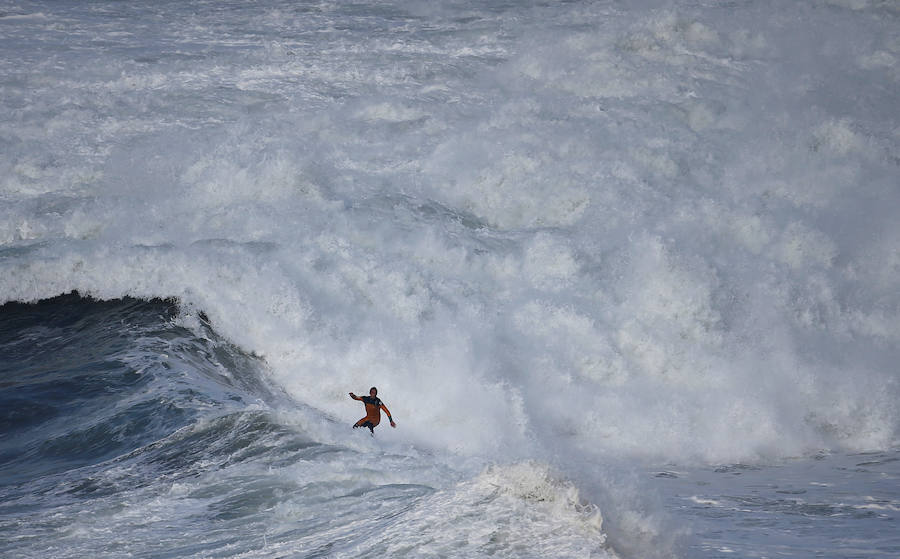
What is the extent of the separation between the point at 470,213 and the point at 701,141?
14.4 feet

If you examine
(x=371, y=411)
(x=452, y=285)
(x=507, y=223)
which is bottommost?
(x=371, y=411)

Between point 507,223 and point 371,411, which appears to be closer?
point 371,411

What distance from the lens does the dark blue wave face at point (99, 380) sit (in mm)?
7738

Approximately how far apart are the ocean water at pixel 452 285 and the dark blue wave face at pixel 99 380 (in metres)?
0.05

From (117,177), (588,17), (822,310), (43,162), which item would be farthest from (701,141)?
(43,162)

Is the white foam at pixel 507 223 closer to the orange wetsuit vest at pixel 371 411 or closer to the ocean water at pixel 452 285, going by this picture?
the ocean water at pixel 452 285

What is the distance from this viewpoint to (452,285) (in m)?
11.6

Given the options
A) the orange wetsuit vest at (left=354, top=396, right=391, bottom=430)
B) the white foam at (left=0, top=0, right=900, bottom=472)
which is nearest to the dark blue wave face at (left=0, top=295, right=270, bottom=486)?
the white foam at (left=0, top=0, right=900, bottom=472)

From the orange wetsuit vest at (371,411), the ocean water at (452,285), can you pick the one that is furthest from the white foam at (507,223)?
the orange wetsuit vest at (371,411)

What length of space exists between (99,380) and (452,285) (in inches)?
179

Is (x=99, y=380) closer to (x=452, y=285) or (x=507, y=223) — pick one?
(x=452, y=285)

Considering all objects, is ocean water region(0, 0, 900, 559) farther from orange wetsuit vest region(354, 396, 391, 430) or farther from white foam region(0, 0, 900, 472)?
orange wetsuit vest region(354, 396, 391, 430)

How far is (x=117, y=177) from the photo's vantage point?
12805 millimetres

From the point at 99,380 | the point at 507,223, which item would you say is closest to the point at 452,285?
the point at 507,223
